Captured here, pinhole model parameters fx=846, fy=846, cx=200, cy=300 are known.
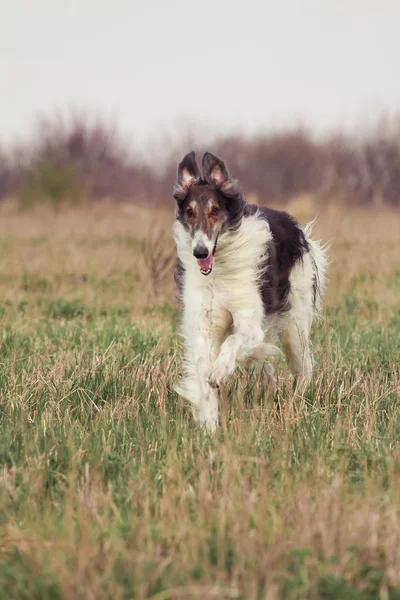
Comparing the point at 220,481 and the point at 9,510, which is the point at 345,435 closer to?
the point at 220,481

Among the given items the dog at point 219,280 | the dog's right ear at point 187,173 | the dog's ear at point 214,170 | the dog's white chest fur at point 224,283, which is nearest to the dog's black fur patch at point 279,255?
the dog at point 219,280

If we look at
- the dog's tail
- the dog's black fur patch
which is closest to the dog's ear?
the dog's black fur patch

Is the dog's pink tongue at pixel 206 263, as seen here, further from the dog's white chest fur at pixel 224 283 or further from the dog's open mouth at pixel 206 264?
the dog's white chest fur at pixel 224 283

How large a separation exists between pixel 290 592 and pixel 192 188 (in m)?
3.39

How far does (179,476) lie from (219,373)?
1479 millimetres

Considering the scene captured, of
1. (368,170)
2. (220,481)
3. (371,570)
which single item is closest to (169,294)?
(220,481)

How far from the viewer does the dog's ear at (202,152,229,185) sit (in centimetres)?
561

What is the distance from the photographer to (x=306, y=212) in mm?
20953

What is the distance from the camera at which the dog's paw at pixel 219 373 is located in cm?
517

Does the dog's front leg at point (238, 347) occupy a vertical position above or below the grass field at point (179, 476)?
above

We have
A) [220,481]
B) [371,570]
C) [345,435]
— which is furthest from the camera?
[345,435]

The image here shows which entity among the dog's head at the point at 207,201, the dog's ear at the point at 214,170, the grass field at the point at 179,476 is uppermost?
the dog's ear at the point at 214,170

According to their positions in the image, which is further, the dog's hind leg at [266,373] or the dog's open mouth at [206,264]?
the dog's hind leg at [266,373]

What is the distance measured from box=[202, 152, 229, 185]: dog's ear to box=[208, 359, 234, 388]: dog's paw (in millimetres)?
1246
